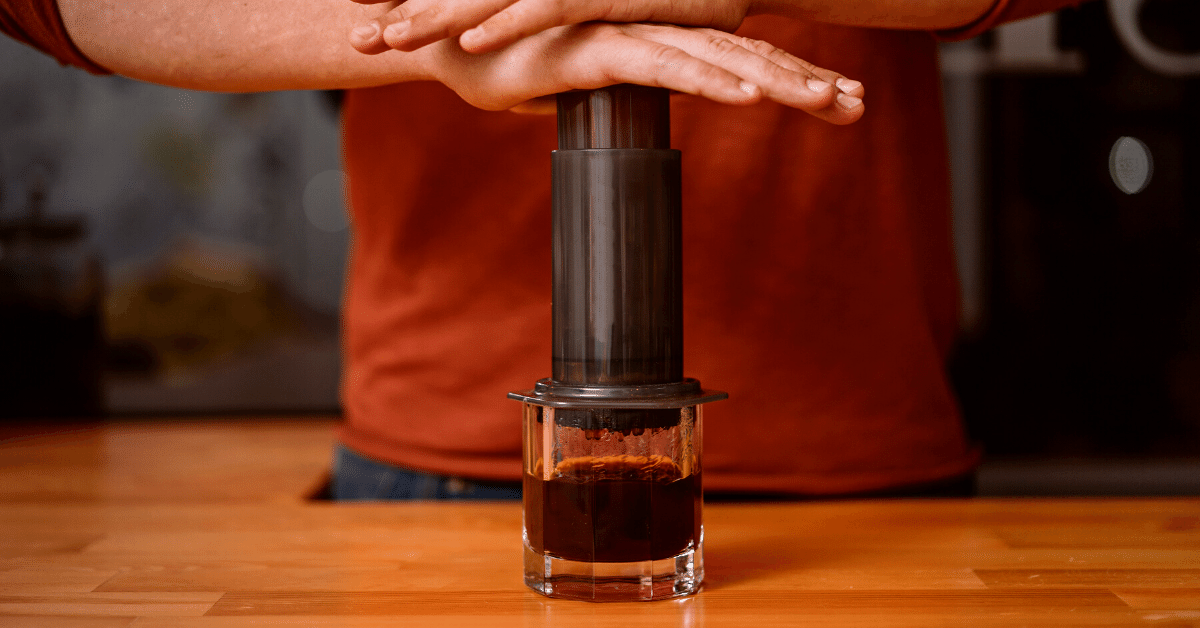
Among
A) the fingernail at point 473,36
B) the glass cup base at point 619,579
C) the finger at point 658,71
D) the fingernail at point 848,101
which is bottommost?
the glass cup base at point 619,579

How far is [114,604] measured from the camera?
0.54 meters

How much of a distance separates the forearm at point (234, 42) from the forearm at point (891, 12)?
9.8 inches

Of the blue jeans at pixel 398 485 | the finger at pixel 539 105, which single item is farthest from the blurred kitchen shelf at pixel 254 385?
the finger at pixel 539 105

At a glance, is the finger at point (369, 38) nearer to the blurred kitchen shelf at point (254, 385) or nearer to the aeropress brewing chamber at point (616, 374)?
the aeropress brewing chamber at point (616, 374)

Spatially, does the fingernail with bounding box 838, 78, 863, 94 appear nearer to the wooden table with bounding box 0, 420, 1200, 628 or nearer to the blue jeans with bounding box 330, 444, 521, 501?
the wooden table with bounding box 0, 420, 1200, 628

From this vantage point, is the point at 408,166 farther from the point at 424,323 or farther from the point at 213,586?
the point at 213,586

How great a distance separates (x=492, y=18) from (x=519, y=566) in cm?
32

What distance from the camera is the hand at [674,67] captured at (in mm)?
486

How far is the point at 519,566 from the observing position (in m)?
0.60

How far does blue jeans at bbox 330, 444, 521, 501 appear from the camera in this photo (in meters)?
0.85

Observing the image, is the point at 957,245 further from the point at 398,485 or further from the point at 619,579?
the point at 619,579

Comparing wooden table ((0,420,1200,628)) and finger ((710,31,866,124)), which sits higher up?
finger ((710,31,866,124))

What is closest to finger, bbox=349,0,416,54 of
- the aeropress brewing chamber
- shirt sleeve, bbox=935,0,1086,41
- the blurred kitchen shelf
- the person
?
the aeropress brewing chamber

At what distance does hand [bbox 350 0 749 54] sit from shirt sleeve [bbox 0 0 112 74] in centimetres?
26
